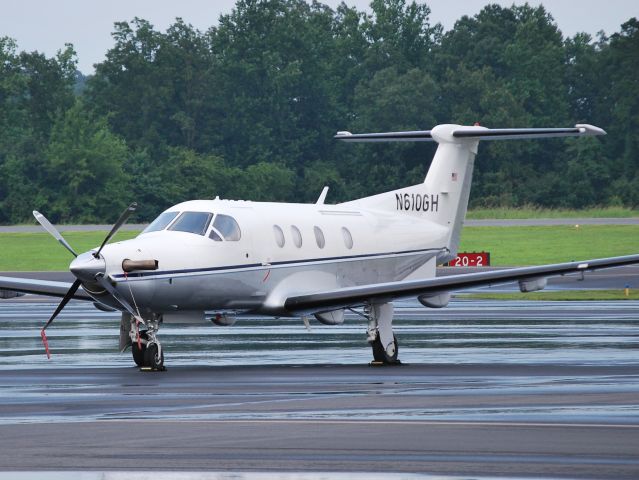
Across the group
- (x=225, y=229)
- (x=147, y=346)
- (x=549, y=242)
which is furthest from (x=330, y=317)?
(x=549, y=242)

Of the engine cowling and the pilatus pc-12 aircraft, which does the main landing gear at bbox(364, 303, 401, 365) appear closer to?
the pilatus pc-12 aircraft

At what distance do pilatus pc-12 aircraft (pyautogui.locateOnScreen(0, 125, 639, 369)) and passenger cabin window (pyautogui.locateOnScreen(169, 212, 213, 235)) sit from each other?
0.03 metres

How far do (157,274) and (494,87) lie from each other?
288 feet

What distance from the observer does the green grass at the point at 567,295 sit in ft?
136

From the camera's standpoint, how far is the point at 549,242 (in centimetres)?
6900

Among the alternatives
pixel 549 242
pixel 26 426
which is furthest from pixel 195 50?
pixel 26 426

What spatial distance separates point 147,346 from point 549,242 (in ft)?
162

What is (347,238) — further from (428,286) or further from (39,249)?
(39,249)

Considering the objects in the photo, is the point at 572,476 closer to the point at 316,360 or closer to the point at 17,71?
the point at 316,360

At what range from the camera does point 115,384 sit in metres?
18.8

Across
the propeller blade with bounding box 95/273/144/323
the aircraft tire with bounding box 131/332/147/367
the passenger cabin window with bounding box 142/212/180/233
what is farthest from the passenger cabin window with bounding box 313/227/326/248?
the propeller blade with bounding box 95/273/144/323

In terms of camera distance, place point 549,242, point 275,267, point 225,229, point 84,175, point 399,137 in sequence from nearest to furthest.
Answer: point 225,229
point 275,267
point 399,137
point 549,242
point 84,175

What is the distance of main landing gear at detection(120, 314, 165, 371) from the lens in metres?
21.2

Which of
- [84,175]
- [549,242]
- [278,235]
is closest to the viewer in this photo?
[278,235]
